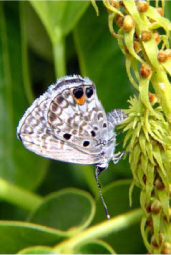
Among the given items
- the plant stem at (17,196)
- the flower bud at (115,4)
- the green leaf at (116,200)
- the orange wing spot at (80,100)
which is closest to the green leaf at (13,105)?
the plant stem at (17,196)

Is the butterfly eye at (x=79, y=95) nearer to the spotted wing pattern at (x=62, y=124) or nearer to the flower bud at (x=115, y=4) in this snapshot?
the spotted wing pattern at (x=62, y=124)

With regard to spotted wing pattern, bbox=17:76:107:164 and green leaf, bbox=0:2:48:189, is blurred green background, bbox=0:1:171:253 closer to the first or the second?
green leaf, bbox=0:2:48:189

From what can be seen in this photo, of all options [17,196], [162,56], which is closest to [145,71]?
[162,56]

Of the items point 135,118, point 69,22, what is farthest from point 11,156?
point 135,118

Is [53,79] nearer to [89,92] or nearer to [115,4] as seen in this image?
[89,92]

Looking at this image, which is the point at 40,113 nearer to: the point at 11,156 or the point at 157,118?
the point at 157,118

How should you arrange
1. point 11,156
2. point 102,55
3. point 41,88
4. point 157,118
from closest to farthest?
point 157,118 < point 102,55 < point 11,156 < point 41,88
